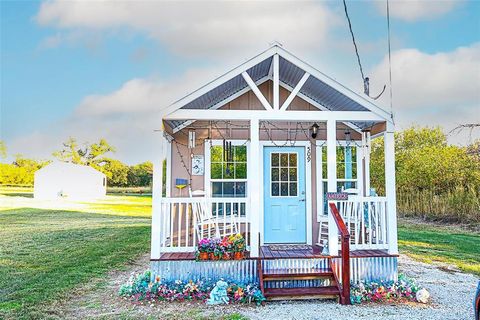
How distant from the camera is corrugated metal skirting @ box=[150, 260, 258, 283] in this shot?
5.29 m

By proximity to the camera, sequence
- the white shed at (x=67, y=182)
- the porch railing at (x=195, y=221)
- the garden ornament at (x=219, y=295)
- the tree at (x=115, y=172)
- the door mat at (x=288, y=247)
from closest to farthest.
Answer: the garden ornament at (x=219, y=295) < the porch railing at (x=195, y=221) < the door mat at (x=288, y=247) < the white shed at (x=67, y=182) < the tree at (x=115, y=172)

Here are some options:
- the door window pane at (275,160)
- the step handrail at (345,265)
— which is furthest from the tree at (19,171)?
the step handrail at (345,265)

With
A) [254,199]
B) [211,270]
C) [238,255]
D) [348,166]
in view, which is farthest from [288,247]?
[348,166]

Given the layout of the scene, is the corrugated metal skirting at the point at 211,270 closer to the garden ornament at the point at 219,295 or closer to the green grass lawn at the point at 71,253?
the garden ornament at the point at 219,295

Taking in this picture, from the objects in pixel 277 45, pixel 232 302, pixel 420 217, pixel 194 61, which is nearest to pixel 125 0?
pixel 194 61

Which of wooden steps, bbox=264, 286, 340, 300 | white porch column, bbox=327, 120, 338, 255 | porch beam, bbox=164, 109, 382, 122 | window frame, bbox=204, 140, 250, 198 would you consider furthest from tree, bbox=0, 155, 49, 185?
white porch column, bbox=327, 120, 338, 255

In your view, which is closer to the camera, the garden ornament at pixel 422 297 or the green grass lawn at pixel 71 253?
the garden ornament at pixel 422 297

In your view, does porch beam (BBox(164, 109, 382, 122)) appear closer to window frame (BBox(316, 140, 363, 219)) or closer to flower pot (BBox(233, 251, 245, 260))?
window frame (BBox(316, 140, 363, 219))

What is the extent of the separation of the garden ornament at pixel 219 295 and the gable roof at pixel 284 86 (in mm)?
2569

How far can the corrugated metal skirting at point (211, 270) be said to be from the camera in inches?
208

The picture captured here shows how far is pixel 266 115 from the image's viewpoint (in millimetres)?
5469

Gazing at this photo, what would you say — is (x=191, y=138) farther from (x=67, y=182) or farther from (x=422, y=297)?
(x=67, y=182)

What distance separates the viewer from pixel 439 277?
6660 millimetres

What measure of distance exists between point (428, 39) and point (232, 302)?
11189mm
